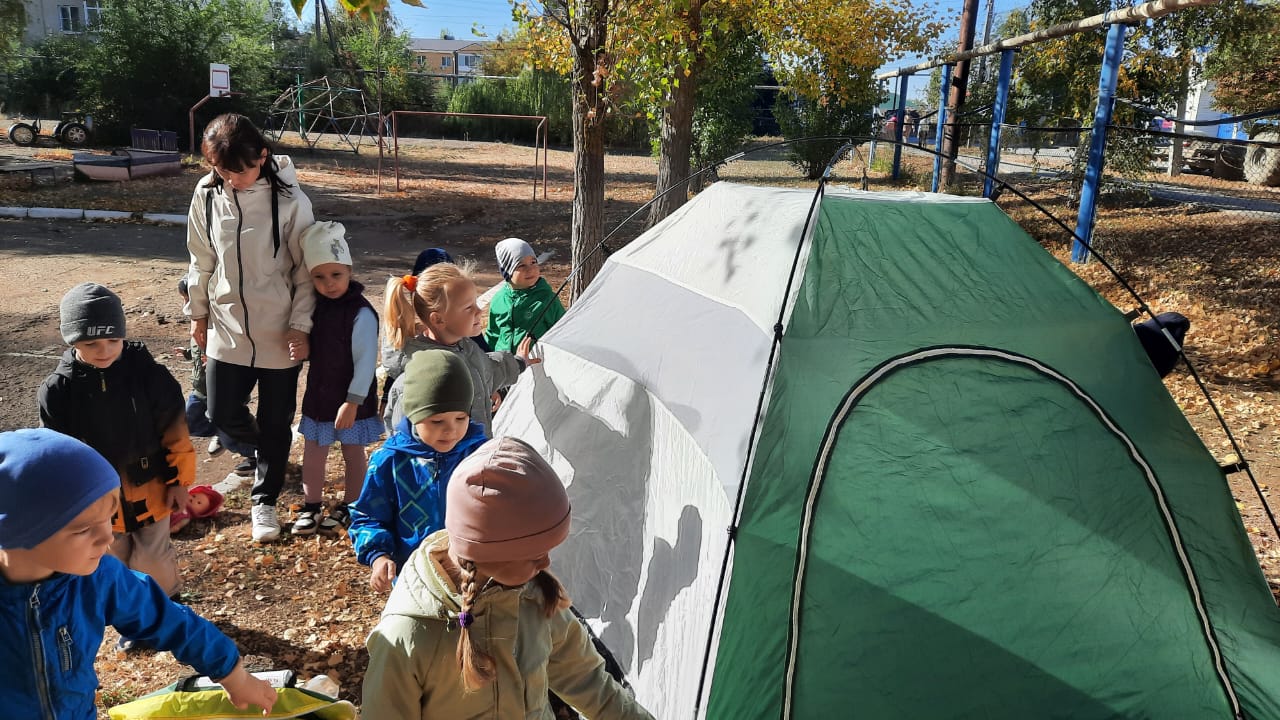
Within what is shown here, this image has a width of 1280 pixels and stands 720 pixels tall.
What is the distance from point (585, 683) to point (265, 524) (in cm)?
263

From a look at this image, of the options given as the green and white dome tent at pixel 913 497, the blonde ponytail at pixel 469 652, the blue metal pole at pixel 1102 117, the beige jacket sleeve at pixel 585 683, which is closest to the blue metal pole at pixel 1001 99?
the blue metal pole at pixel 1102 117

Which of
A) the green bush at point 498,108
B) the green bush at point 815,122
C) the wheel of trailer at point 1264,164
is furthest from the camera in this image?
the green bush at point 498,108

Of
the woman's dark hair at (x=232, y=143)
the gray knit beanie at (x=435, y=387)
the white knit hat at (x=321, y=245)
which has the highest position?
the woman's dark hair at (x=232, y=143)

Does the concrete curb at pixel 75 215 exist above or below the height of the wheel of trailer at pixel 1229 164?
below

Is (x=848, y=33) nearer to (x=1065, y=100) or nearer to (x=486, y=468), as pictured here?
(x=1065, y=100)

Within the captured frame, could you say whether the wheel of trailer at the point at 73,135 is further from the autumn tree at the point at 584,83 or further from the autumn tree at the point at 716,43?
the autumn tree at the point at 584,83

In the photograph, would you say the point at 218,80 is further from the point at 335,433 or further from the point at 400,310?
the point at 400,310

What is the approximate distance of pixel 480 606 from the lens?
66.2 inches

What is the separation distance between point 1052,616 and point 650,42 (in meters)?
5.00

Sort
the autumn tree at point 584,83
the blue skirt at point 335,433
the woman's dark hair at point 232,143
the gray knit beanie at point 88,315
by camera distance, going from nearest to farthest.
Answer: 1. the gray knit beanie at point 88,315
2. the woman's dark hair at point 232,143
3. the blue skirt at point 335,433
4. the autumn tree at point 584,83

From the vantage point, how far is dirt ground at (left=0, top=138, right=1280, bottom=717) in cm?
346

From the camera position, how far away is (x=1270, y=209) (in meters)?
11.7

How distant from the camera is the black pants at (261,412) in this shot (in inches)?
151

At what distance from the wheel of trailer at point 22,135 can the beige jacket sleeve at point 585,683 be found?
1043 inches
